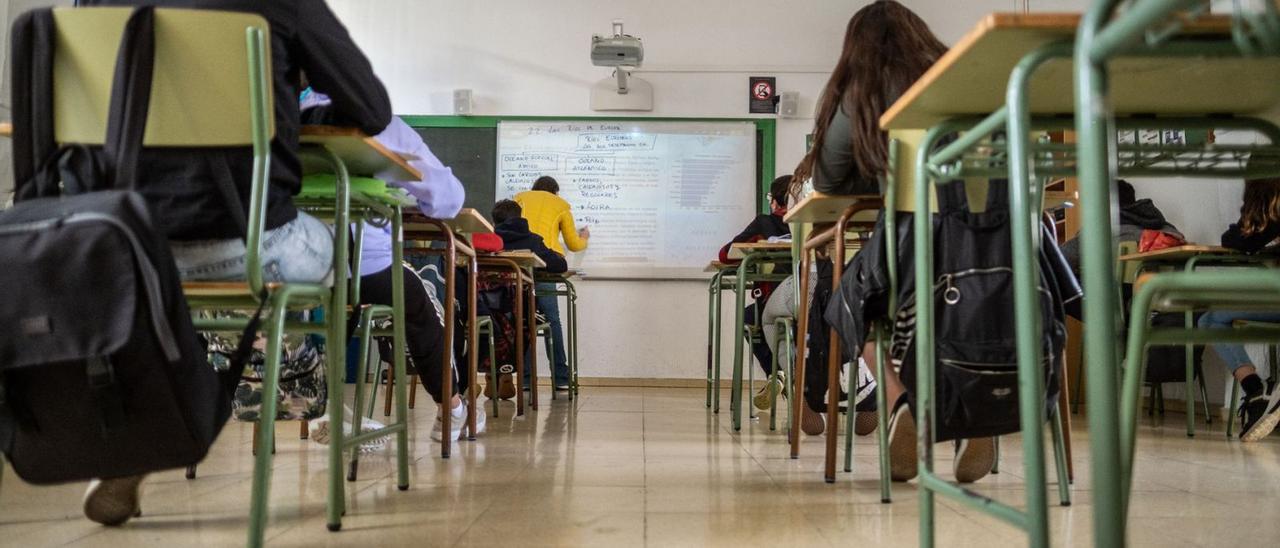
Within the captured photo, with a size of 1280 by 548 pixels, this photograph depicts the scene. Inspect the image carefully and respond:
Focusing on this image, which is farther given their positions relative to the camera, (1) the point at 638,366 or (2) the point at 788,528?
(1) the point at 638,366

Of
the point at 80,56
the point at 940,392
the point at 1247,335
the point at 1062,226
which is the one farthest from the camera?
the point at 1062,226

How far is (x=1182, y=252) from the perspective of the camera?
334 cm

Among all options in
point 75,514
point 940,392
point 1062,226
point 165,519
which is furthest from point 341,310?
point 1062,226

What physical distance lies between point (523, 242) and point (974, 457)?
9.01 feet

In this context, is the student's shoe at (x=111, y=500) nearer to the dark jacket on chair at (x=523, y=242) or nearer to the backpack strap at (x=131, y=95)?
the backpack strap at (x=131, y=95)

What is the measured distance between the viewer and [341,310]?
5.15ft

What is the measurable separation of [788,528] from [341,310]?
870 millimetres

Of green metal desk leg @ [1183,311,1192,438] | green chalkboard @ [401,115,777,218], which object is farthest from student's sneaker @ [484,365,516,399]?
green metal desk leg @ [1183,311,1192,438]

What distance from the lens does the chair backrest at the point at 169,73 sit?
1.21 m

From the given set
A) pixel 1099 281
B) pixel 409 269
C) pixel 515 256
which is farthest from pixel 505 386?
pixel 1099 281

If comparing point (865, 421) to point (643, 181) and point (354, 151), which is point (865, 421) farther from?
point (643, 181)

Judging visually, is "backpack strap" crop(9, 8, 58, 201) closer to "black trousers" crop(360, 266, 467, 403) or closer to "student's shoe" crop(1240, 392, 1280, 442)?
"black trousers" crop(360, 266, 467, 403)

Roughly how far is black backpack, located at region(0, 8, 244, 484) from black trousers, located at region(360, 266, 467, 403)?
3.87 ft

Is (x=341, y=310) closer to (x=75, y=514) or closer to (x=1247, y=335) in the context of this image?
(x=75, y=514)
